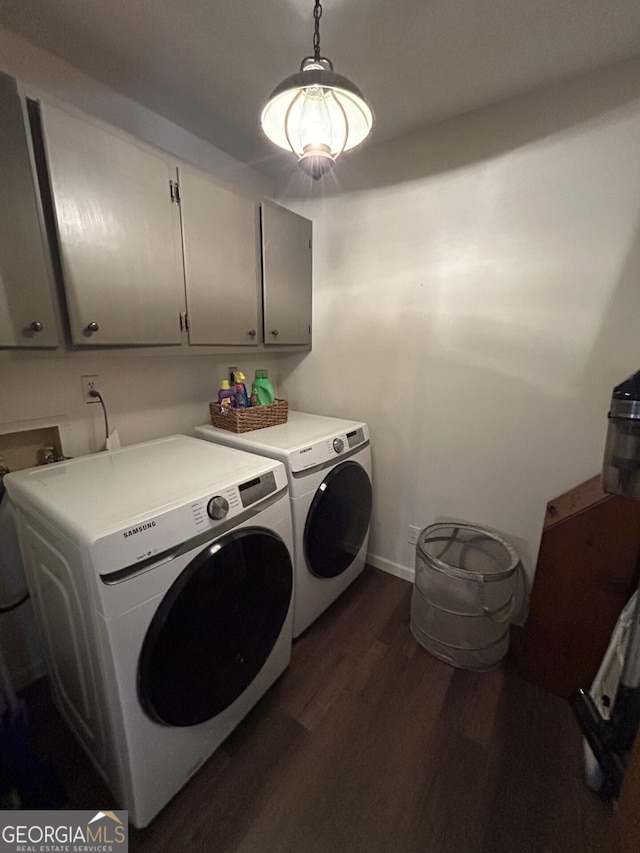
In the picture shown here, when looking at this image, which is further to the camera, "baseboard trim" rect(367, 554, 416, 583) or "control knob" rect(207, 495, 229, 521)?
"baseboard trim" rect(367, 554, 416, 583)

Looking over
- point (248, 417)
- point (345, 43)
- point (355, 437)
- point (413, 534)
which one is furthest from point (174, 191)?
point (413, 534)

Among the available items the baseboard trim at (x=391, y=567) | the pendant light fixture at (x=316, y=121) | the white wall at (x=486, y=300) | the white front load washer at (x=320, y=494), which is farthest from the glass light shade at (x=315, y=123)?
the baseboard trim at (x=391, y=567)

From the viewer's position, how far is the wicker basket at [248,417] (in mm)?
1572

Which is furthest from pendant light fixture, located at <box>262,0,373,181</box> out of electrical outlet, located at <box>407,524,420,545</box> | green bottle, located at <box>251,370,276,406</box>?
electrical outlet, located at <box>407,524,420,545</box>

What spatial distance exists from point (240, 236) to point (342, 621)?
192 centimetres

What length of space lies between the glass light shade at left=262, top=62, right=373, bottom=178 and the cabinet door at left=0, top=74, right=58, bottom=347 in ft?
→ 2.12

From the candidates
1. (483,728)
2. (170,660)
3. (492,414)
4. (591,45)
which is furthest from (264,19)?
(483,728)

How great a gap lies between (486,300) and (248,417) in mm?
1229

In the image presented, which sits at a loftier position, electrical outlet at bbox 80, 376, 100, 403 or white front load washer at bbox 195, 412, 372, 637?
electrical outlet at bbox 80, 376, 100, 403

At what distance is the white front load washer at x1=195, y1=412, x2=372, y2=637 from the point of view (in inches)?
52.9

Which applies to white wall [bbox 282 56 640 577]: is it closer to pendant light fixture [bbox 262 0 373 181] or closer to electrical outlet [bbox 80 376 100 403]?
pendant light fixture [bbox 262 0 373 181]

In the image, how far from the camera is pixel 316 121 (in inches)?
33.8

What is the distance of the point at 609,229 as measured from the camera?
48.2 inches

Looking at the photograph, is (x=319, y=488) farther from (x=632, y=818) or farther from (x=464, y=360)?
(x=632, y=818)
